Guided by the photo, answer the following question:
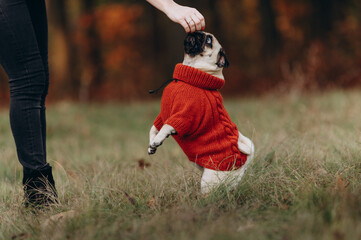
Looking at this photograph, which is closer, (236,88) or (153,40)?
(236,88)

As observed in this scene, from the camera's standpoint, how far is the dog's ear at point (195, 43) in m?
2.28

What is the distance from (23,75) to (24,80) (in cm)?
3

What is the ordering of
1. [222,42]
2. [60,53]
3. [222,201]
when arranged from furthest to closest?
[222,42], [60,53], [222,201]

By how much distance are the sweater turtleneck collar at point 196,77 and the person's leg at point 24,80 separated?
87 centimetres

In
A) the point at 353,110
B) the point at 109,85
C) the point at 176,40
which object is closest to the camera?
the point at 353,110

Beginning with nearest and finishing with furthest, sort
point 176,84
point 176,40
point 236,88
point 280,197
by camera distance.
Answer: point 280,197
point 176,84
point 176,40
point 236,88

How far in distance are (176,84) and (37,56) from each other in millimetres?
873

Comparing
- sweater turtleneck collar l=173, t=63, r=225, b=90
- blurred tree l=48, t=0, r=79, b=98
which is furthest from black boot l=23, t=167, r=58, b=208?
blurred tree l=48, t=0, r=79, b=98

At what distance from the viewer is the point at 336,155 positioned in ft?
9.37

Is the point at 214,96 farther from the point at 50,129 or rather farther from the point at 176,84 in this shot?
the point at 50,129

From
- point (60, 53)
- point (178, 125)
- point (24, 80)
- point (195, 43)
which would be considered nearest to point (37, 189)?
point (24, 80)

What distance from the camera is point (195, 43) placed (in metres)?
2.28

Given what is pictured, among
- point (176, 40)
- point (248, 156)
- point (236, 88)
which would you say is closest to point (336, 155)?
point (248, 156)

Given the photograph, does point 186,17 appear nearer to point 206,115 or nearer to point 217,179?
point 206,115
